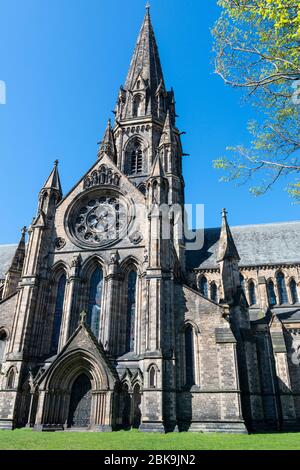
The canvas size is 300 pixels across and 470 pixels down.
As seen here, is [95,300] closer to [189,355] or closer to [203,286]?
[189,355]

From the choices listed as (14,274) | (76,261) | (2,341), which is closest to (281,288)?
(76,261)

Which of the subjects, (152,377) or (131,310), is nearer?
(152,377)

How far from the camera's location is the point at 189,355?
1938 cm

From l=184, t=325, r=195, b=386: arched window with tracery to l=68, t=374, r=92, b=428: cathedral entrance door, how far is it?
545cm

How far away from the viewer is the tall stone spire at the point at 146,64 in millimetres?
38625

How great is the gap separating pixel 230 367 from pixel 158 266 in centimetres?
659

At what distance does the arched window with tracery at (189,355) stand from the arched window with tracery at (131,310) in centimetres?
313

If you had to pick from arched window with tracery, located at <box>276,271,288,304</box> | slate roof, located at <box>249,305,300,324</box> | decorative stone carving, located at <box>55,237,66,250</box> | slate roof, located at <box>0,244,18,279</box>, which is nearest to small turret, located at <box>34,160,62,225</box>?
decorative stone carving, located at <box>55,237,66,250</box>

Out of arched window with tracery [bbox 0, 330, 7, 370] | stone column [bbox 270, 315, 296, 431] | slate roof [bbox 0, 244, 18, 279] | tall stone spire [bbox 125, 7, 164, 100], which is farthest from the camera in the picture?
tall stone spire [bbox 125, 7, 164, 100]

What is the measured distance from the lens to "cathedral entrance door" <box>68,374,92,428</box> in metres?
18.2

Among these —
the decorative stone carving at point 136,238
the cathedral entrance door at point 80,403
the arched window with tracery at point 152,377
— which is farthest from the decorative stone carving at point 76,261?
the arched window with tracery at point 152,377

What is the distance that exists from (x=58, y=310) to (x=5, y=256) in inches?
739

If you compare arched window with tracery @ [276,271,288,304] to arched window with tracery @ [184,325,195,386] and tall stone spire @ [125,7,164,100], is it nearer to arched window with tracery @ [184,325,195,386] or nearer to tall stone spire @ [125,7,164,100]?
arched window with tracery @ [184,325,195,386]
